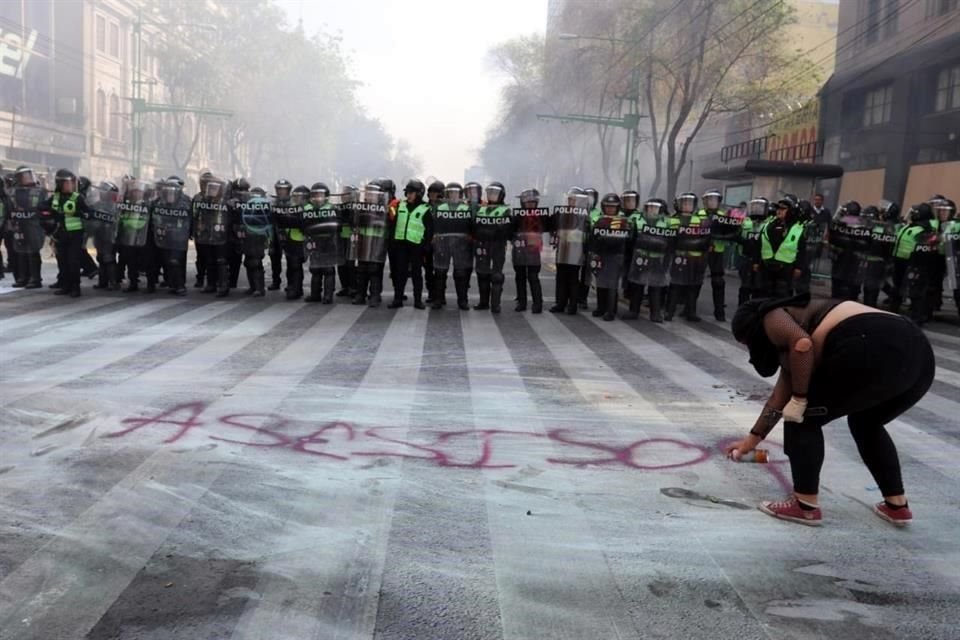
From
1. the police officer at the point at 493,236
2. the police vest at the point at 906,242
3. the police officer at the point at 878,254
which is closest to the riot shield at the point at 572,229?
the police officer at the point at 493,236

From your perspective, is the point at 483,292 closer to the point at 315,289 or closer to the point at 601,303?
the point at 601,303

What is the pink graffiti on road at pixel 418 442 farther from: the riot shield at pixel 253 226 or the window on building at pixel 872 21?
the window on building at pixel 872 21

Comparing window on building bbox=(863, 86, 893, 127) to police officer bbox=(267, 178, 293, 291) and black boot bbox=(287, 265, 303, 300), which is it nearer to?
police officer bbox=(267, 178, 293, 291)

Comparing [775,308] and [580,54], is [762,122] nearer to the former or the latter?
[580,54]

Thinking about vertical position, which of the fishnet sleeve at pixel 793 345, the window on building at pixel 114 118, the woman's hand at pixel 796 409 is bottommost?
the woman's hand at pixel 796 409

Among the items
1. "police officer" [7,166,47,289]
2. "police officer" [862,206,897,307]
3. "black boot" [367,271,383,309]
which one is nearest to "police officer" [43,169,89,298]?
"police officer" [7,166,47,289]

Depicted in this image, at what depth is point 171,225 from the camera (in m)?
12.0

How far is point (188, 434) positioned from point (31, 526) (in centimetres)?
148

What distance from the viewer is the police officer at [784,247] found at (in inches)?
409

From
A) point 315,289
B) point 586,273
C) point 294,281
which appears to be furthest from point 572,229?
point 294,281

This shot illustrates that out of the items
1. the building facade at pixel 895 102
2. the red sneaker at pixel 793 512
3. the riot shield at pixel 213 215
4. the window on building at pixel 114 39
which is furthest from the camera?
the window on building at pixel 114 39

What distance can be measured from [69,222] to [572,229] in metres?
6.67

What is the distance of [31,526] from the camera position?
12.4 feet

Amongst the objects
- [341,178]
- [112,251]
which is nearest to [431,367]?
[112,251]
